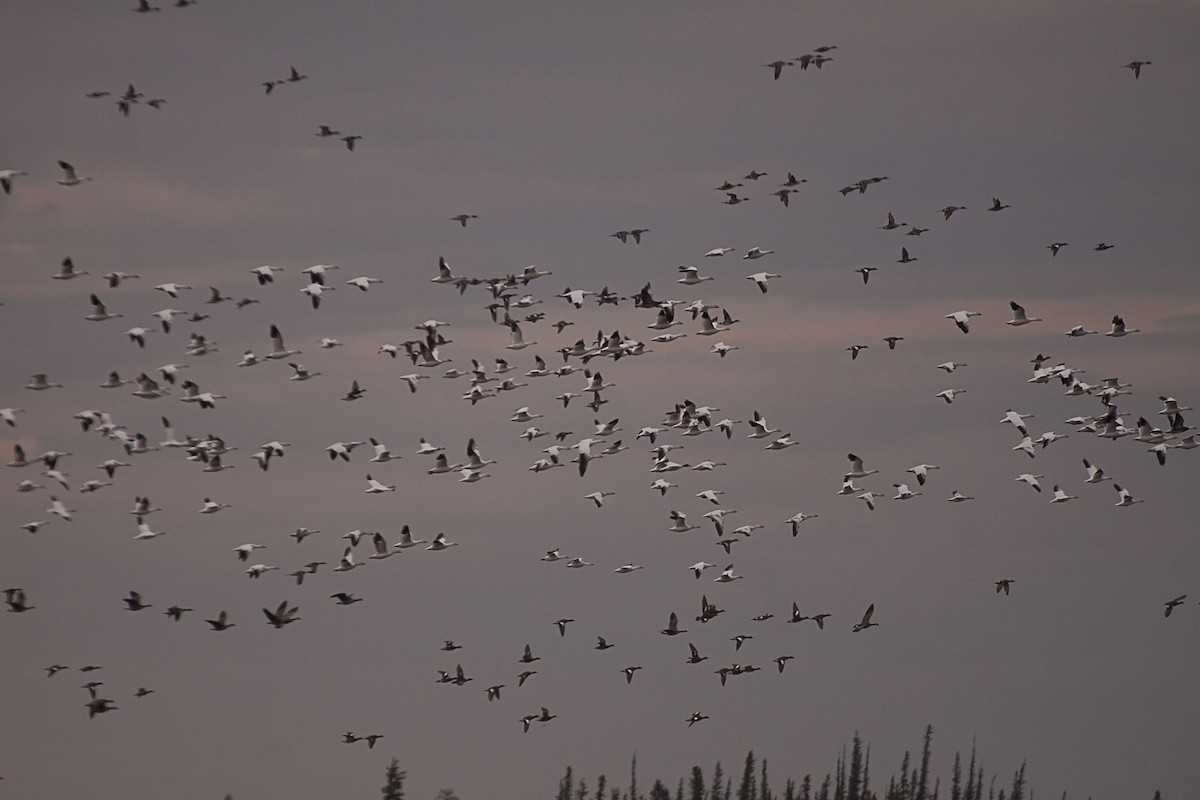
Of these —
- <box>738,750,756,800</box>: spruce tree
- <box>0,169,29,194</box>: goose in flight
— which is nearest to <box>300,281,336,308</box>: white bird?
<box>0,169,29,194</box>: goose in flight

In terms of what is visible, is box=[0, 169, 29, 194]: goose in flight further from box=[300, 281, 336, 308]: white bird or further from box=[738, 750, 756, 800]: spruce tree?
box=[738, 750, 756, 800]: spruce tree

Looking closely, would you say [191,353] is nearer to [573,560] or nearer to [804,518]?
[573,560]

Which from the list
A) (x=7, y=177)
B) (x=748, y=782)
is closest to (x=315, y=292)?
(x=7, y=177)

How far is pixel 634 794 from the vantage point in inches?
6629

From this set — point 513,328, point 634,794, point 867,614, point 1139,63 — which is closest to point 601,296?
point 513,328

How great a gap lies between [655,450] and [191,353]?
954 inches

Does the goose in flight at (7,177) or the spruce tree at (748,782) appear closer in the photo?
the goose in flight at (7,177)

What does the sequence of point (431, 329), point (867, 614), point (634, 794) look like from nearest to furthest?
point (867, 614) < point (431, 329) < point (634, 794)

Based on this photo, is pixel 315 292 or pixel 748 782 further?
pixel 748 782

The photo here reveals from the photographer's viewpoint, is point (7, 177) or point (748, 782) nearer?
point (7, 177)

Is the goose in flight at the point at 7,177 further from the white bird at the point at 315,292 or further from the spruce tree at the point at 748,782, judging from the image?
the spruce tree at the point at 748,782

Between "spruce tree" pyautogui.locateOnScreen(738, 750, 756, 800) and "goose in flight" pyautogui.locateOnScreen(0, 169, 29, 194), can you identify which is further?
"spruce tree" pyautogui.locateOnScreen(738, 750, 756, 800)

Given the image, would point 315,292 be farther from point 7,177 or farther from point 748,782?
point 748,782

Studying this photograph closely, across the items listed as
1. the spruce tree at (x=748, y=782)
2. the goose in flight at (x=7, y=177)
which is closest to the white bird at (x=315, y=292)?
the goose in flight at (x=7, y=177)
